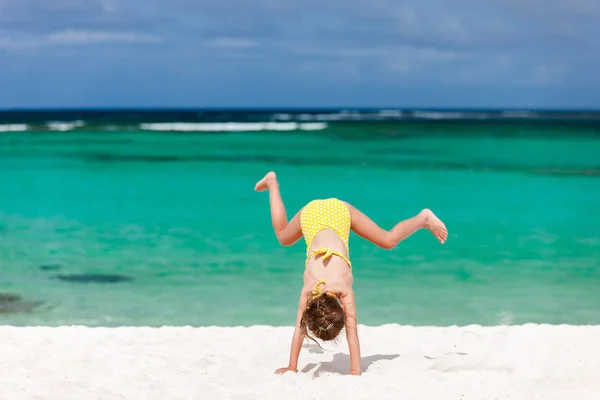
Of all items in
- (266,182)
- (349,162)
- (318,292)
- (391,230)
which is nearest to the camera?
(318,292)

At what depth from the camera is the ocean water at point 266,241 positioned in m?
7.57

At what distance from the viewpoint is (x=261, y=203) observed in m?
14.9

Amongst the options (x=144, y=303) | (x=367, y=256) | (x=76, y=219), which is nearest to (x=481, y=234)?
(x=367, y=256)

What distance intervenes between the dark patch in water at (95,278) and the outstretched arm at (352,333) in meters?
4.47

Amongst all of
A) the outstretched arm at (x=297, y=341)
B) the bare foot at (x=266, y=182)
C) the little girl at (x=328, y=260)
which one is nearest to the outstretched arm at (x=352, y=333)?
the little girl at (x=328, y=260)

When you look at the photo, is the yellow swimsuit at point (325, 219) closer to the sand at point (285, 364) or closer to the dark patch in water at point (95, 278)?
the sand at point (285, 364)

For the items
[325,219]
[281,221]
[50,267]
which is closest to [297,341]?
[325,219]

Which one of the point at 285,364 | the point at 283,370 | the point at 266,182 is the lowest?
the point at 285,364

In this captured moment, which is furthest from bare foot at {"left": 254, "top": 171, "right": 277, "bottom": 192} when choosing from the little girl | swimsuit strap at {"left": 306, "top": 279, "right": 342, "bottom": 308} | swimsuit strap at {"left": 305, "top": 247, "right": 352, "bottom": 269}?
swimsuit strap at {"left": 306, "top": 279, "right": 342, "bottom": 308}

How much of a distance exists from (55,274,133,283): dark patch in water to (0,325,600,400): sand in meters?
2.38

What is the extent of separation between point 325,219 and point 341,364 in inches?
39.6

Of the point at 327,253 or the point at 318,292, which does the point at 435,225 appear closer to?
the point at 327,253

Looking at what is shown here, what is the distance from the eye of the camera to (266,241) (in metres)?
10.9

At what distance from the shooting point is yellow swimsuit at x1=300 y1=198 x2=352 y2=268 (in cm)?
525
